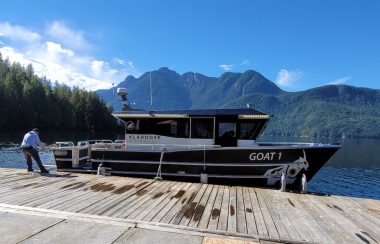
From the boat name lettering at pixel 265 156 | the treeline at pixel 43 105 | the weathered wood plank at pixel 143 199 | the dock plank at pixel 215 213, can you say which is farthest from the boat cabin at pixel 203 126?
the treeline at pixel 43 105

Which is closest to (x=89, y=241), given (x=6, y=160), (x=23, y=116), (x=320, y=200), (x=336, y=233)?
(x=336, y=233)

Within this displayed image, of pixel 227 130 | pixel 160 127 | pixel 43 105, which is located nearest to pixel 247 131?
pixel 227 130

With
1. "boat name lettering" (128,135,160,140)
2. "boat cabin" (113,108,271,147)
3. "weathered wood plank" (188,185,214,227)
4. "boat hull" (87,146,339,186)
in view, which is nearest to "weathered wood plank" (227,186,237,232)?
"weathered wood plank" (188,185,214,227)

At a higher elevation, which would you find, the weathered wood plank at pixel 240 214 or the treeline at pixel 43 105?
the treeline at pixel 43 105

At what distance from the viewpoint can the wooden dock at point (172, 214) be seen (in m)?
6.08

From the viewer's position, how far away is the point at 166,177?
14.1m

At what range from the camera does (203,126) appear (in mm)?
14234

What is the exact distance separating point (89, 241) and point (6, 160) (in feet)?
91.9

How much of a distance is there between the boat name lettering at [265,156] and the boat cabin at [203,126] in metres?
1.01

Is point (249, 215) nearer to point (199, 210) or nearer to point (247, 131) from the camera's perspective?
point (199, 210)

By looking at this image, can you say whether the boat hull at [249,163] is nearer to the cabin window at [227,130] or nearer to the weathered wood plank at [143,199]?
the cabin window at [227,130]

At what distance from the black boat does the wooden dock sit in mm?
2535

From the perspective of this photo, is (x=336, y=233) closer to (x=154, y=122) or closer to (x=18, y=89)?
(x=154, y=122)

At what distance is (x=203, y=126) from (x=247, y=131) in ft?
6.17
